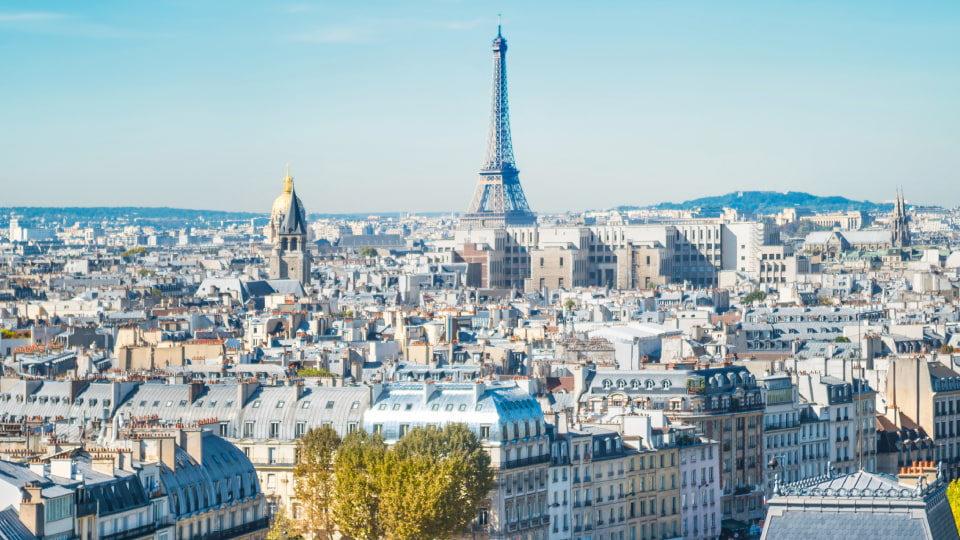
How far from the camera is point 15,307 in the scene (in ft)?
463

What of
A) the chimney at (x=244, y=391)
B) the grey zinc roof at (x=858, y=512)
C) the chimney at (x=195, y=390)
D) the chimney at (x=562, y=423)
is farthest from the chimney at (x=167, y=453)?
the grey zinc roof at (x=858, y=512)

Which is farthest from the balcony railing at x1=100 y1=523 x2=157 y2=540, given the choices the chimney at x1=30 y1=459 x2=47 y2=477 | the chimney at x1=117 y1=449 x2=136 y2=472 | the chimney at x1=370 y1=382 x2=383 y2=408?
the chimney at x1=370 y1=382 x2=383 y2=408

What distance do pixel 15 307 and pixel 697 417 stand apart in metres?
81.8

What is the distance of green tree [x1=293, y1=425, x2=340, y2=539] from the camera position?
54.1 metres

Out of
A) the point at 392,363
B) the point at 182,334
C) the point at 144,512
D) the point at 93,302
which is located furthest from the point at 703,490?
the point at 93,302

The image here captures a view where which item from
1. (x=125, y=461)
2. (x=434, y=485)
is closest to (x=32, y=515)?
(x=125, y=461)

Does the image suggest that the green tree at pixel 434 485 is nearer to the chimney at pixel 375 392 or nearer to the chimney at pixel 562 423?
the chimney at pixel 375 392

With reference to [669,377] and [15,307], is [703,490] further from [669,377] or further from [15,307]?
[15,307]

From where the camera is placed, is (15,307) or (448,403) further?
(15,307)

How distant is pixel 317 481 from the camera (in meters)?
54.2

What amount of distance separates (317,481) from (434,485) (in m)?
3.37

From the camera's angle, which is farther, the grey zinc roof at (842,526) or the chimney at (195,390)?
the chimney at (195,390)

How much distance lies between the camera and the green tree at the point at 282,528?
164 feet

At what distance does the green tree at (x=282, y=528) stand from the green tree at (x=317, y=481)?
0.44m
